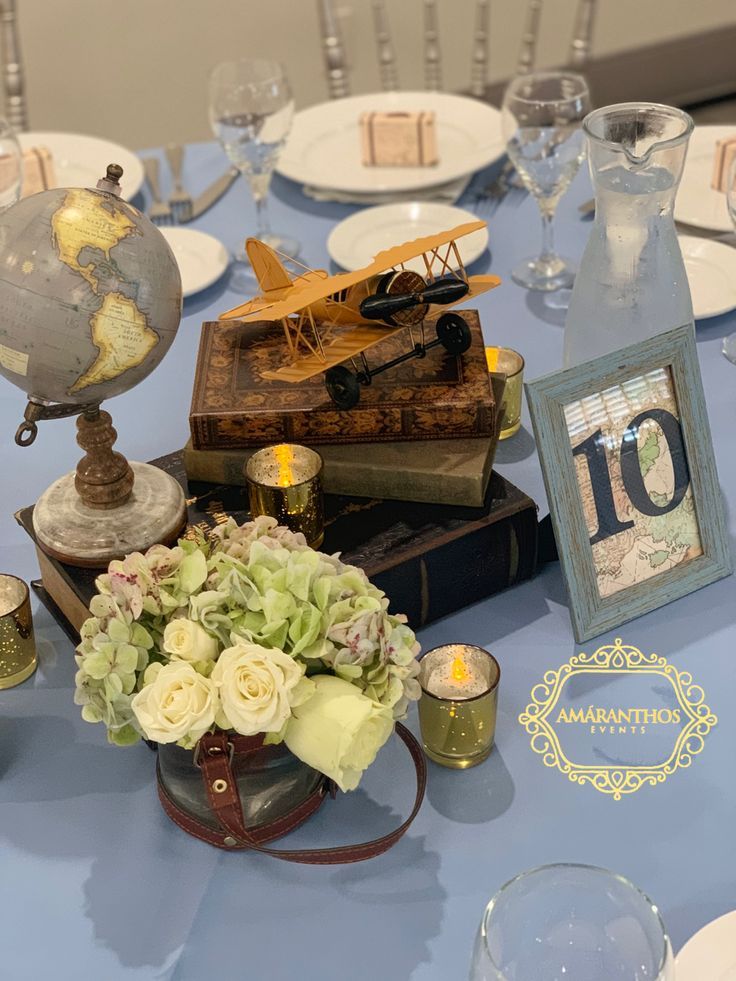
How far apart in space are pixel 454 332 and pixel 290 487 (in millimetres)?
276

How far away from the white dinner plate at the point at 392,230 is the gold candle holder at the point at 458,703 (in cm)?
83

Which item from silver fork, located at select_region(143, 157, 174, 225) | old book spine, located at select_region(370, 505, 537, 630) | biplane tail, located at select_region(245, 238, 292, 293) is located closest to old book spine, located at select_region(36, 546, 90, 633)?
old book spine, located at select_region(370, 505, 537, 630)

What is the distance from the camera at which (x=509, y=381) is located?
4.65 ft

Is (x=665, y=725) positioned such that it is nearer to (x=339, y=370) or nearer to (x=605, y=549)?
(x=605, y=549)

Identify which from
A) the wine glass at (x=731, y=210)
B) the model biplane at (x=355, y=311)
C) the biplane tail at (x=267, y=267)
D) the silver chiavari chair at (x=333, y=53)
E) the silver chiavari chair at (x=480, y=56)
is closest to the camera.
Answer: the model biplane at (x=355, y=311)

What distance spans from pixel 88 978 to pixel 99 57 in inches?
126

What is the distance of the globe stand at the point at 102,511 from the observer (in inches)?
46.1

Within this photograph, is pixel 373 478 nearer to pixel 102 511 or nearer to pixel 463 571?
pixel 463 571

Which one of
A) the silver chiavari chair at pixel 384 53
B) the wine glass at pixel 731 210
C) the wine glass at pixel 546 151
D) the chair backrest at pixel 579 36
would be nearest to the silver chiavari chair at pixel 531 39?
the chair backrest at pixel 579 36

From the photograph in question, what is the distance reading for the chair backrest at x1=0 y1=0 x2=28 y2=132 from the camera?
2631 millimetres

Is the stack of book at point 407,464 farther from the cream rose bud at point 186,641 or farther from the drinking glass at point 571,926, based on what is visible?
the drinking glass at point 571,926

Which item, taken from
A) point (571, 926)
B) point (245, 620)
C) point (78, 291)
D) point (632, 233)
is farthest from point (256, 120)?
point (571, 926)

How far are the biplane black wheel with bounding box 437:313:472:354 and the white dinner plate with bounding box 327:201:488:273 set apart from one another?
1.60ft

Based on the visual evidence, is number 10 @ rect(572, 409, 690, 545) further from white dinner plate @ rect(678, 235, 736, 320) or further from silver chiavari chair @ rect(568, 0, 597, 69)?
silver chiavari chair @ rect(568, 0, 597, 69)
